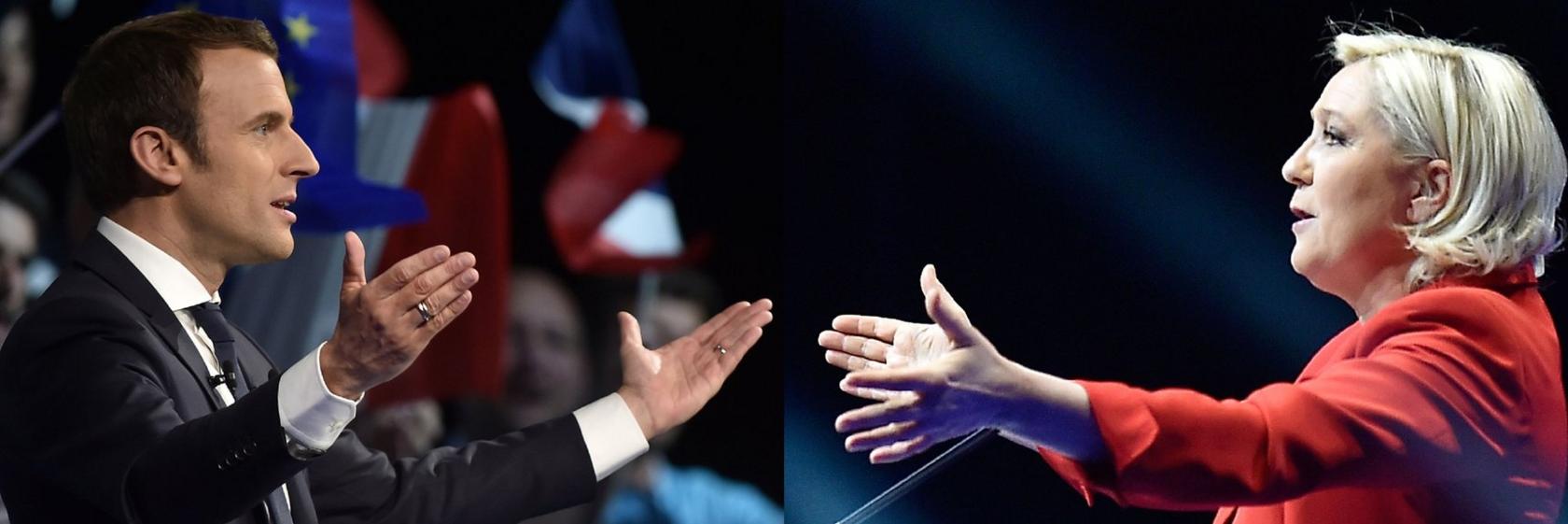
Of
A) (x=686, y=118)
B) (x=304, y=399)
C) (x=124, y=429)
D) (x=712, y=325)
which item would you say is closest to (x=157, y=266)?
(x=124, y=429)

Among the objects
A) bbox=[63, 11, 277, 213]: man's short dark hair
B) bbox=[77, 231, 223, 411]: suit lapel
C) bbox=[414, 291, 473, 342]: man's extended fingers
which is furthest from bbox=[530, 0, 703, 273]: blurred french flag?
bbox=[414, 291, 473, 342]: man's extended fingers

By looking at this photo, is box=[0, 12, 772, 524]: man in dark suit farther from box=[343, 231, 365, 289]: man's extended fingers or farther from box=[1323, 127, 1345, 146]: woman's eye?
box=[1323, 127, 1345, 146]: woman's eye

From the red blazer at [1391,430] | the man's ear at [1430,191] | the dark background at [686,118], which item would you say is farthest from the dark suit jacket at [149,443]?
the dark background at [686,118]

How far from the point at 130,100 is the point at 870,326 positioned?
1.03 m

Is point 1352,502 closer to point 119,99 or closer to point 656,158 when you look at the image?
point 119,99

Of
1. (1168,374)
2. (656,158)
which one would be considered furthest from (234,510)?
(656,158)

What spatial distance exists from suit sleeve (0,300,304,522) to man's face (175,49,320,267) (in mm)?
244

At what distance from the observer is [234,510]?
1682mm

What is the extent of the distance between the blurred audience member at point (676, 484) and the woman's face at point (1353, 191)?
2.22 m

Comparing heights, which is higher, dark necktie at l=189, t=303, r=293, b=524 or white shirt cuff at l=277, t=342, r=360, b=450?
white shirt cuff at l=277, t=342, r=360, b=450

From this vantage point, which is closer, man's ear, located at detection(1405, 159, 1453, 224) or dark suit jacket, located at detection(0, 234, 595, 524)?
dark suit jacket, located at detection(0, 234, 595, 524)

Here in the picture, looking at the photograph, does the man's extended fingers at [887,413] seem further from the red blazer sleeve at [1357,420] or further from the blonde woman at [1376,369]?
the red blazer sleeve at [1357,420]

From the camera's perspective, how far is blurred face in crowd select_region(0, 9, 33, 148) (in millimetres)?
3887

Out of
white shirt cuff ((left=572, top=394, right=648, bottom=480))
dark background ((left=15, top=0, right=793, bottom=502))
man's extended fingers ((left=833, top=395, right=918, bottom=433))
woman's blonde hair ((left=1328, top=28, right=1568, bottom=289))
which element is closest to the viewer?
man's extended fingers ((left=833, top=395, right=918, bottom=433))
